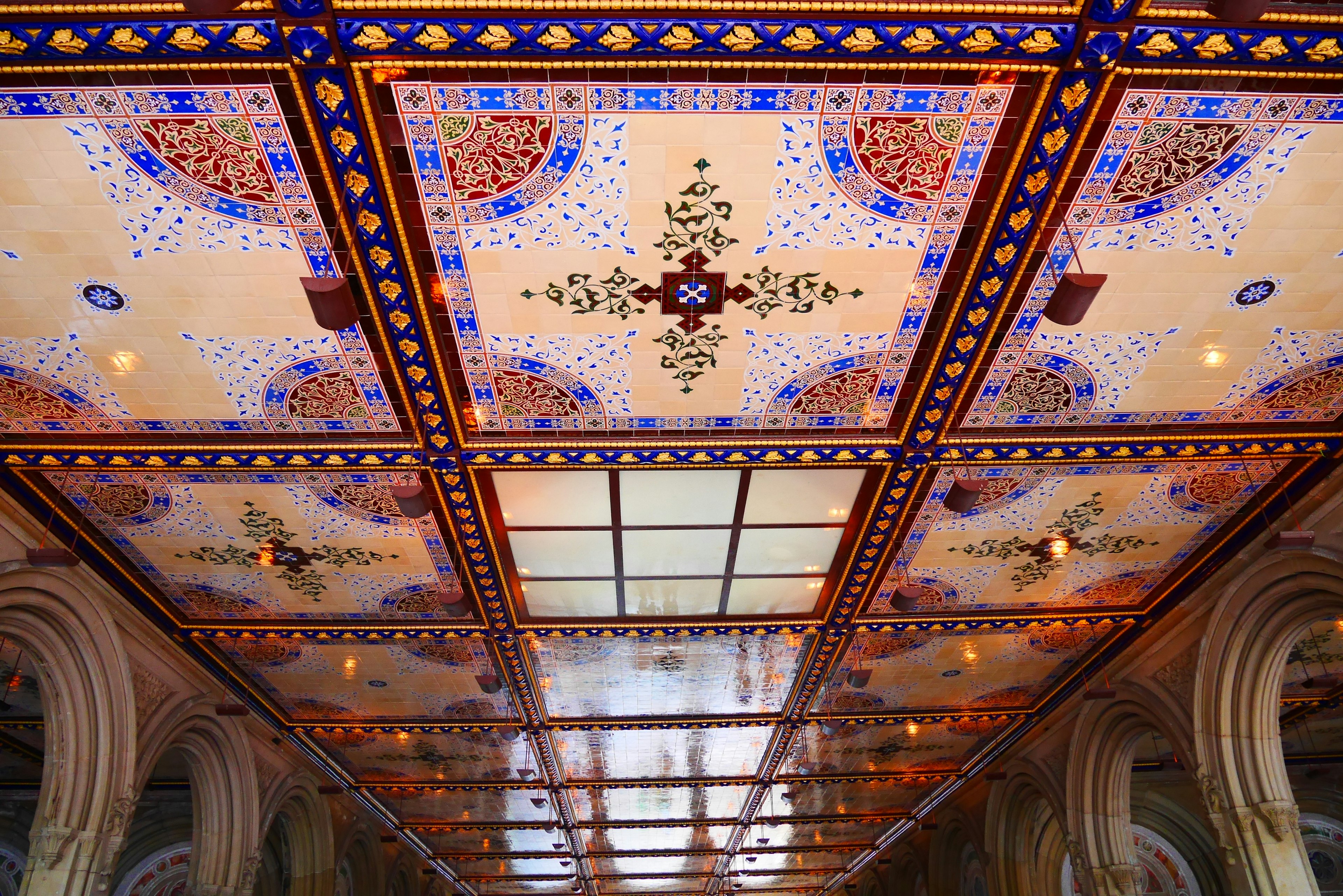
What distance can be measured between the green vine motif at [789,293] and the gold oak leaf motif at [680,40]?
48.9 inches

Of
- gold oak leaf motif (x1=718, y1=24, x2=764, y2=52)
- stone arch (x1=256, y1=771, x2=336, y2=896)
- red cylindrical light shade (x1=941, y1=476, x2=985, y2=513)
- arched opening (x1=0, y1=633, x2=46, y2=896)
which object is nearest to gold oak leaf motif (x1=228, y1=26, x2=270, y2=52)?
gold oak leaf motif (x1=718, y1=24, x2=764, y2=52)

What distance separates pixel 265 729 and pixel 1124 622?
9.65 m

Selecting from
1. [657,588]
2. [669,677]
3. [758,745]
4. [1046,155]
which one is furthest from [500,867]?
[1046,155]

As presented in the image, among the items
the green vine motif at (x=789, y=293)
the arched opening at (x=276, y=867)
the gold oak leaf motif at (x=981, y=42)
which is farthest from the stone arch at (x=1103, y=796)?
the arched opening at (x=276, y=867)

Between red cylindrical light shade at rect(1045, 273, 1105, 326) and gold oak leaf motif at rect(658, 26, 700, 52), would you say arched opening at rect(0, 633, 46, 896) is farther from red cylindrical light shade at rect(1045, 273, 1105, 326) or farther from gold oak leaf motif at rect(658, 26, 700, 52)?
red cylindrical light shade at rect(1045, 273, 1105, 326)

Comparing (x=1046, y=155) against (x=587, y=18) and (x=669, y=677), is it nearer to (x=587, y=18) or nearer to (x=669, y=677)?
(x=587, y=18)

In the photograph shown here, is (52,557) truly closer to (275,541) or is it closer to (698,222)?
(275,541)

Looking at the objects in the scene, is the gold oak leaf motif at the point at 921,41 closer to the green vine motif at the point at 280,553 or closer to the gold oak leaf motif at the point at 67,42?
the gold oak leaf motif at the point at 67,42

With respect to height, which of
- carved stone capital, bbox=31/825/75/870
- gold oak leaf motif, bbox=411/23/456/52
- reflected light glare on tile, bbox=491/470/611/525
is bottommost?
carved stone capital, bbox=31/825/75/870

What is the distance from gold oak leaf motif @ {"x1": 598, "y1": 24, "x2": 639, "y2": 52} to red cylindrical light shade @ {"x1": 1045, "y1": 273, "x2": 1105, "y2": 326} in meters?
2.06

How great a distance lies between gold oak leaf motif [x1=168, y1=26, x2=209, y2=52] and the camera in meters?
3.22

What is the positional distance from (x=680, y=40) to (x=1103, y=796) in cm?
972

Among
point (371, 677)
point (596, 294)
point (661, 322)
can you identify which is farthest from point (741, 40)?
point (371, 677)

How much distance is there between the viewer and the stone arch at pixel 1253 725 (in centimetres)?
685
